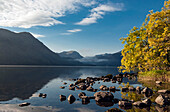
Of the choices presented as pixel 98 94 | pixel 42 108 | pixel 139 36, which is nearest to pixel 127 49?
pixel 139 36

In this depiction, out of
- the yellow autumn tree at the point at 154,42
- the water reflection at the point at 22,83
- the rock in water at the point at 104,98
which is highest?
the yellow autumn tree at the point at 154,42

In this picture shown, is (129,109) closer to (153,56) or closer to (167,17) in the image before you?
(153,56)

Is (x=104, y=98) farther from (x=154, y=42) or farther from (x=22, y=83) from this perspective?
(x=22, y=83)

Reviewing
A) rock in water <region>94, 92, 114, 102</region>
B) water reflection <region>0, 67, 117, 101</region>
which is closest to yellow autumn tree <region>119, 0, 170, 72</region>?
rock in water <region>94, 92, 114, 102</region>

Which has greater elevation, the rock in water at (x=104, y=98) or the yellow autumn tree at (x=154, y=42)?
the yellow autumn tree at (x=154, y=42)

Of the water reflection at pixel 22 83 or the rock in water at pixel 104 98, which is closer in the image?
the rock in water at pixel 104 98

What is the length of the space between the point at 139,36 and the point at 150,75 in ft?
37.9

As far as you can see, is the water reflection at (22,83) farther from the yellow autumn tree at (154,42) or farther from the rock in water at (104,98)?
the yellow autumn tree at (154,42)

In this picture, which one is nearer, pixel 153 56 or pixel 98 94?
pixel 98 94

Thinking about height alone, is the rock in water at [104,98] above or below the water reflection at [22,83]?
above

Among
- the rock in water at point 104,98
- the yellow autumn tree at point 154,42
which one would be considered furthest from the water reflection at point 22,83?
the yellow autumn tree at point 154,42

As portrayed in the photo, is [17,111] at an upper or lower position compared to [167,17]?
lower

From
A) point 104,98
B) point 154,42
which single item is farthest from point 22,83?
point 154,42

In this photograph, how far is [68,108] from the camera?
15.2m
